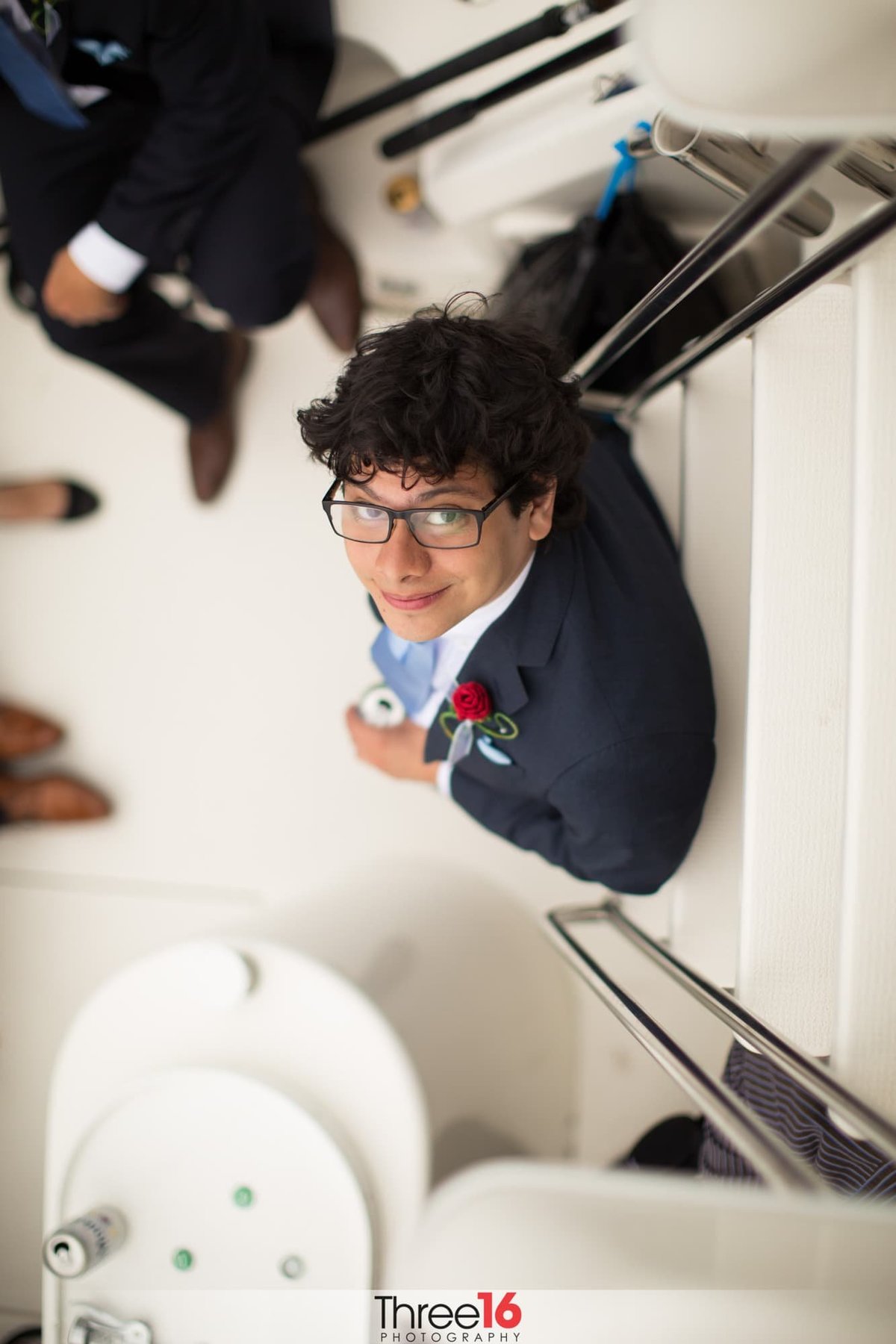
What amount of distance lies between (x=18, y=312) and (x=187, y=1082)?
154 cm

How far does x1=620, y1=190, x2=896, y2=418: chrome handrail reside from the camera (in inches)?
29.0

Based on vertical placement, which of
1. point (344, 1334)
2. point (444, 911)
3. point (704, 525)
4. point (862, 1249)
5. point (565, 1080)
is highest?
point (704, 525)

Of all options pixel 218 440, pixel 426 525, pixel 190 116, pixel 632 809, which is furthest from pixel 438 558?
pixel 218 440

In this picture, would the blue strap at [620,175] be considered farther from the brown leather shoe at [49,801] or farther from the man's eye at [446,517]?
the brown leather shoe at [49,801]

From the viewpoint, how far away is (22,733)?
1.73 meters

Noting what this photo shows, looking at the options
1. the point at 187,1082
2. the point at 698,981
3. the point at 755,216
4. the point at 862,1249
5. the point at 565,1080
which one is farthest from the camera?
the point at 565,1080

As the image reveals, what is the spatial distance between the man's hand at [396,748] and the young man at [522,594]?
0.51 ft

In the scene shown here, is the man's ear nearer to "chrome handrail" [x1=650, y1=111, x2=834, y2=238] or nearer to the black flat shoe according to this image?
"chrome handrail" [x1=650, y1=111, x2=834, y2=238]

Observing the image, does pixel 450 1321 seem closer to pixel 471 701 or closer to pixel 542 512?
pixel 471 701

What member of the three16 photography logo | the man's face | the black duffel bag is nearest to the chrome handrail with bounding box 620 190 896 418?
the black duffel bag

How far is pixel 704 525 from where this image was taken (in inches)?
46.3

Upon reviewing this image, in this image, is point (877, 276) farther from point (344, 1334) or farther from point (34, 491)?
point (34, 491)

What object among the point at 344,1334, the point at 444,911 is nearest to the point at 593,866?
the point at 444,911

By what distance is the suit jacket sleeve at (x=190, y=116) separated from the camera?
1096mm
